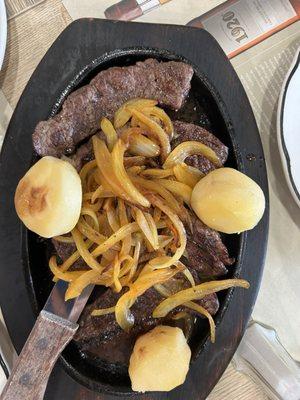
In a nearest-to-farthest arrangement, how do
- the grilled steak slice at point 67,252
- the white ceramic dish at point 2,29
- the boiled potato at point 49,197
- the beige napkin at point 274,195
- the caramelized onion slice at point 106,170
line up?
the boiled potato at point 49,197
the caramelized onion slice at point 106,170
the grilled steak slice at point 67,252
the white ceramic dish at point 2,29
the beige napkin at point 274,195

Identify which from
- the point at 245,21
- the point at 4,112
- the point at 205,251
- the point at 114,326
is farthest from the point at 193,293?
the point at 245,21

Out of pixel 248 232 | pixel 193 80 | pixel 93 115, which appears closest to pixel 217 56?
pixel 193 80

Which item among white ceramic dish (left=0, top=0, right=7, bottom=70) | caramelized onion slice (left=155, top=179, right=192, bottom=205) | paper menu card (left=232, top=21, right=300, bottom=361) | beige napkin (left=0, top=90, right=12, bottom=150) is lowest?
paper menu card (left=232, top=21, right=300, bottom=361)

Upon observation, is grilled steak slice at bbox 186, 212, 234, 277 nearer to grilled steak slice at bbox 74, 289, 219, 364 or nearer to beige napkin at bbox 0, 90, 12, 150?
grilled steak slice at bbox 74, 289, 219, 364

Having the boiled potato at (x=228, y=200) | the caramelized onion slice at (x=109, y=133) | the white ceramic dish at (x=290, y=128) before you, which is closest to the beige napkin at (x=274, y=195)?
the white ceramic dish at (x=290, y=128)

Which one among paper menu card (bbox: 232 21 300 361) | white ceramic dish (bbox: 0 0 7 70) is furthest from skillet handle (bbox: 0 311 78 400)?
white ceramic dish (bbox: 0 0 7 70)

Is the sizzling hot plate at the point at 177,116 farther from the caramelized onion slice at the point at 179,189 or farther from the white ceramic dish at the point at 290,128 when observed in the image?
the caramelized onion slice at the point at 179,189

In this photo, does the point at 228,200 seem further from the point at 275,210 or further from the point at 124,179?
the point at 275,210
